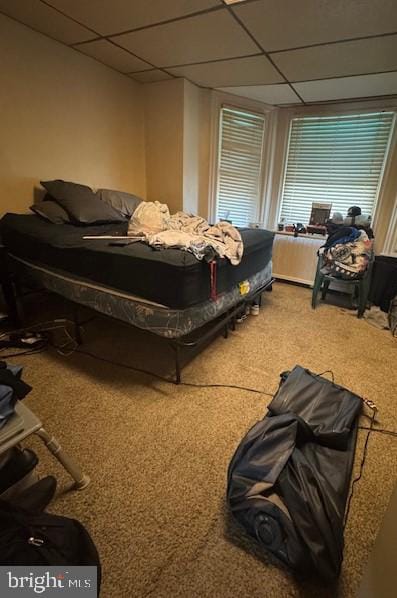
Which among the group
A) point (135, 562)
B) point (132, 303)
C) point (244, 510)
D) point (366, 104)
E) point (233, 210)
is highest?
point (366, 104)

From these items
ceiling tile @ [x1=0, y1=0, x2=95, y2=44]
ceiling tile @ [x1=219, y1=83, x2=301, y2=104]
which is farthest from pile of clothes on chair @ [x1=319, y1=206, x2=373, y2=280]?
ceiling tile @ [x1=0, y1=0, x2=95, y2=44]

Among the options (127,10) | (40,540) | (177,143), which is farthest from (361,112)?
(40,540)

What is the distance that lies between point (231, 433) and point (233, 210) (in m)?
3.07

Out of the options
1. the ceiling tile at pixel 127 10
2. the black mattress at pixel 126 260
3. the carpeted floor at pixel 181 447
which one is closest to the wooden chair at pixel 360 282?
the carpeted floor at pixel 181 447

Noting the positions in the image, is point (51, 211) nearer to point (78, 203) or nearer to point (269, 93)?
point (78, 203)

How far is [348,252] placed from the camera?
113 inches

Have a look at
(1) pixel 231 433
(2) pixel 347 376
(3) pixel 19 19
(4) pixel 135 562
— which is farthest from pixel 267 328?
(3) pixel 19 19

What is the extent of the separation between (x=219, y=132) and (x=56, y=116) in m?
1.81

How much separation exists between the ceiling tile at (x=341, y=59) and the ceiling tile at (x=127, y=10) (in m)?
0.87

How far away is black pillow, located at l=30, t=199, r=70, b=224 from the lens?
7.61 ft

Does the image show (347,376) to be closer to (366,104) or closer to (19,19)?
(366,104)

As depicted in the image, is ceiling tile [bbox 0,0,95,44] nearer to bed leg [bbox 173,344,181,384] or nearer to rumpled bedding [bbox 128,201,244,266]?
rumpled bedding [bbox 128,201,244,266]

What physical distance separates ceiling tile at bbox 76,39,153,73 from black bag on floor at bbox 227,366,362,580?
311 centimetres

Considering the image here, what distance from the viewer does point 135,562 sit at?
38.6 inches
